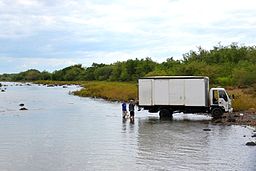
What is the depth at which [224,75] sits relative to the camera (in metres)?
77.6

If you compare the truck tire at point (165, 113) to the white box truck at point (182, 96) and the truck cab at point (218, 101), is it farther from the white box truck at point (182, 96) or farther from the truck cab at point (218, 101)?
the truck cab at point (218, 101)

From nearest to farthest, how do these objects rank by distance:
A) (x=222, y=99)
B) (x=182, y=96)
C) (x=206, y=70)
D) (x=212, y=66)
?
(x=222, y=99)
(x=182, y=96)
(x=206, y=70)
(x=212, y=66)

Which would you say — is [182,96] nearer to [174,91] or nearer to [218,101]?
[174,91]

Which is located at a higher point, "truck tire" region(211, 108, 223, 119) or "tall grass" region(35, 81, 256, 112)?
"tall grass" region(35, 81, 256, 112)

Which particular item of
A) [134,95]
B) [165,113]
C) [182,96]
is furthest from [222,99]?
[134,95]

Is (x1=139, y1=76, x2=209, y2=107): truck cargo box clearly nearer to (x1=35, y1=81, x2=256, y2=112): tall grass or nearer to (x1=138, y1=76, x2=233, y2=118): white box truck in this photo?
(x1=138, y1=76, x2=233, y2=118): white box truck

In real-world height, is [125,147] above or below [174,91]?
below

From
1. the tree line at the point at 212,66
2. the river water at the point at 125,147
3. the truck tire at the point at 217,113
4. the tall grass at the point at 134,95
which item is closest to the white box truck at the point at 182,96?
the truck tire at the point at 217,113

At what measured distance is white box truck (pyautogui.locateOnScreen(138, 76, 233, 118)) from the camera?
36.4 metres

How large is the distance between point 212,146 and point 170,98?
47.7ft

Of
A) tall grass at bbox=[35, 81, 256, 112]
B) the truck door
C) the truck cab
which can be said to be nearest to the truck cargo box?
the truck cab

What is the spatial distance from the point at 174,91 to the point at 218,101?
362 cm

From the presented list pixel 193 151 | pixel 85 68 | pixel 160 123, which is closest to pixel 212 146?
pixel 193 151

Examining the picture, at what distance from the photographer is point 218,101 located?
119 ft
